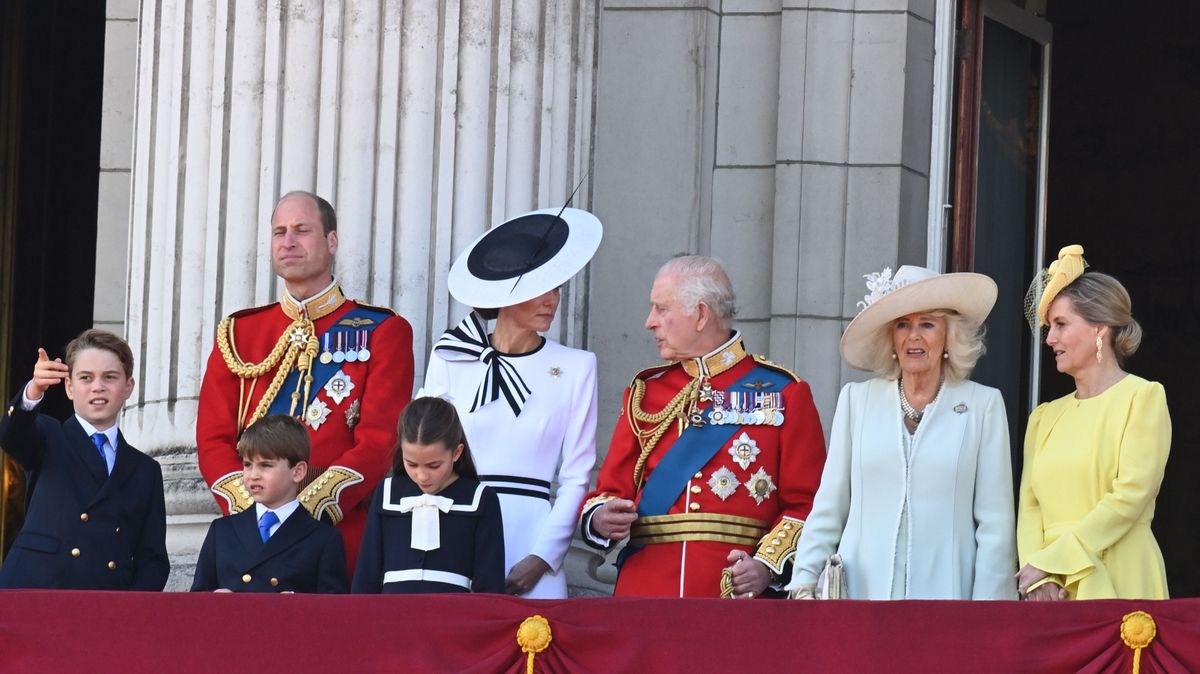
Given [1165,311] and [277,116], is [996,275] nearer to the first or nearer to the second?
[277,116]

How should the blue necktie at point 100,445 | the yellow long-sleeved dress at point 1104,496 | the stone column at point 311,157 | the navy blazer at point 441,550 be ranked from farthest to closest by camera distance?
the stone column at point 311,157
the blue necktie at point 100,445
the navy blazer at point 441,550
the yellow long-sleeved dress at point 1104,496

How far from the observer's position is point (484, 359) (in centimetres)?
705

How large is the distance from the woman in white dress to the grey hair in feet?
1.19

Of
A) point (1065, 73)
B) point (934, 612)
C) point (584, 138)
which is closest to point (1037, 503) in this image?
point (934, 612)

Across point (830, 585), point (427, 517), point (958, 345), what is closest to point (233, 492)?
point (427, 517)

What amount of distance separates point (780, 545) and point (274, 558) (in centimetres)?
140

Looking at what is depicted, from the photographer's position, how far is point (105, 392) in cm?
663

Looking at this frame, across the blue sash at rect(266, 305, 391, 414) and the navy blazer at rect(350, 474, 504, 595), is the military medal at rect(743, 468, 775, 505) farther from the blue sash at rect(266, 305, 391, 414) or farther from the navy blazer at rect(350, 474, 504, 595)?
the blue sash at rect(266, 305, 391, 414)

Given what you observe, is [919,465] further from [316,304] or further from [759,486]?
[316,304]

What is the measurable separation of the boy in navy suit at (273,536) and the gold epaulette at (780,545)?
117 centimetres

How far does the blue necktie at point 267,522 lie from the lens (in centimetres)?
645

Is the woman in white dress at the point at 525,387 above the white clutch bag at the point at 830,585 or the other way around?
above

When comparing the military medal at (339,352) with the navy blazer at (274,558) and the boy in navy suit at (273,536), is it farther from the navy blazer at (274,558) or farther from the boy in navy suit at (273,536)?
the navy blazer at (274,558)

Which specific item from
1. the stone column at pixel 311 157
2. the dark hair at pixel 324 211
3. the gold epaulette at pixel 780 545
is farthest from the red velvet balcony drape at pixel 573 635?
the stone column at pixel 311 157
